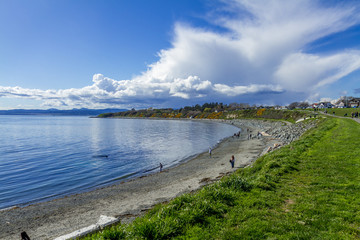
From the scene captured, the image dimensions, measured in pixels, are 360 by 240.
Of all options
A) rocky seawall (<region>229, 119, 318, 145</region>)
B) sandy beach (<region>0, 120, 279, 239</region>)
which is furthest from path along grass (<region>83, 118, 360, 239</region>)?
rocky seawall (<region>229, 119, 318, 145</region>)

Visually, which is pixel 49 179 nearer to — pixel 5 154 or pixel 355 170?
pixel 5 154

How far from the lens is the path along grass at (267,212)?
6.67 metres

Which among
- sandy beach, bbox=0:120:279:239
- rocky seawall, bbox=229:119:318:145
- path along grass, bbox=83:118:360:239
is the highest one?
path along grass, bbox=83:118:360:239

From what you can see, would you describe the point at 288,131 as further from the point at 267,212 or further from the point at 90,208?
the point at 267,212

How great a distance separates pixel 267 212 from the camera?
8.05m

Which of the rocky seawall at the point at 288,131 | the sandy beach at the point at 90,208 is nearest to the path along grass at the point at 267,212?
the sandy beach at the point at 90,208

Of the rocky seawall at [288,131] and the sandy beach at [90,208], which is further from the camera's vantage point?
the rocky seawall at [288,131]

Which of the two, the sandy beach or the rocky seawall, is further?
the rocky seawall

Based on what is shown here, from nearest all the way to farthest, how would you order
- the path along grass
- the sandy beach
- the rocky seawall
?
the path along grass < the sandy beach < the rocky seawall

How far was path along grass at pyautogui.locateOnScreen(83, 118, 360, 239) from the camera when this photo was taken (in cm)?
667

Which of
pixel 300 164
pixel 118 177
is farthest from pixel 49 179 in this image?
pixel 300 164

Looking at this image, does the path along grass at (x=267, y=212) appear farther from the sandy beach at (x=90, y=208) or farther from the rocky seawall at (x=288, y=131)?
the rocky seawall at (x=288, y=131)

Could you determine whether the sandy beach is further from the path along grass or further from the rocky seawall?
the rocky seawall

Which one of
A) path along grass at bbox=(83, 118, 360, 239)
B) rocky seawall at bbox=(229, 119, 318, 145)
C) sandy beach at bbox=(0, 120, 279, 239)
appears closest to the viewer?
path along grass at bbox=(83, 118, 360, 239)
